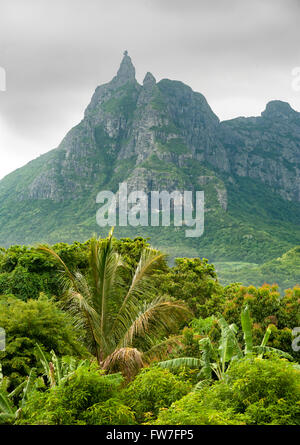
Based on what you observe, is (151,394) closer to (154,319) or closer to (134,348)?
(134,348)

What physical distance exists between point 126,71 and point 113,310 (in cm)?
19016

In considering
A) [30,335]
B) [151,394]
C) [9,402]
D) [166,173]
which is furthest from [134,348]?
[166,173]

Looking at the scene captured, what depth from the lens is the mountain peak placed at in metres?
182

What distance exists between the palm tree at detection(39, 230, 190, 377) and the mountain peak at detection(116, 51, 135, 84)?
18602cm

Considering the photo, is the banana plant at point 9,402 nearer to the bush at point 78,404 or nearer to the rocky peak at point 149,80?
the bush at point 78,404

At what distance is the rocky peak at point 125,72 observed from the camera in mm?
181750

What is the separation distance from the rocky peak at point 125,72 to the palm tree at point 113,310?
185 metres

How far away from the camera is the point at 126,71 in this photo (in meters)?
183

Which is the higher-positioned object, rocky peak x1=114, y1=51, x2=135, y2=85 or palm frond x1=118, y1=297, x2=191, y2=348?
rocky peak x1=114, y1=51, x2=135, y2=85

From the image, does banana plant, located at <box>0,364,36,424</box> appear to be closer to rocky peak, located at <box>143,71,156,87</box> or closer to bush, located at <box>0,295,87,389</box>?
bush, located at <box>0,295,87,389</box>

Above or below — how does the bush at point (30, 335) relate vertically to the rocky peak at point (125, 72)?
below

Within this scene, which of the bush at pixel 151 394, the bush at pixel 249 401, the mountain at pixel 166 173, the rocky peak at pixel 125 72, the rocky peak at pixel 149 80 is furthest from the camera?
the rocky peak at pixel 125 72

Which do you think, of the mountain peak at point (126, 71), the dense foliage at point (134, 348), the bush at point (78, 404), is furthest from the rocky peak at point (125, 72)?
the bush at point (78, 404)

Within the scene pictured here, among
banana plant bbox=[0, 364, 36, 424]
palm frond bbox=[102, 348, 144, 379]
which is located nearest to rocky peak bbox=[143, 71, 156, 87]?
palm frond bbox=[102, 348, 144, 379]
